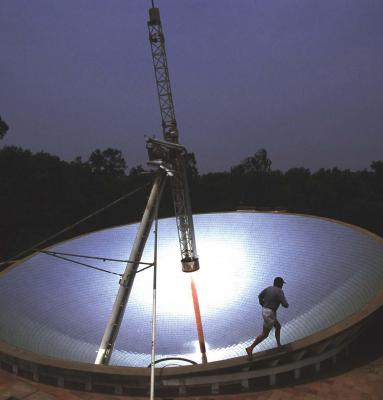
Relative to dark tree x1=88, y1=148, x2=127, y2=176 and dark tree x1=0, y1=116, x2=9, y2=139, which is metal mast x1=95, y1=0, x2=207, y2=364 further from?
dark tree x1=88, y1=148, x2=127, y2=176

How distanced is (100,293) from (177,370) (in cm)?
679

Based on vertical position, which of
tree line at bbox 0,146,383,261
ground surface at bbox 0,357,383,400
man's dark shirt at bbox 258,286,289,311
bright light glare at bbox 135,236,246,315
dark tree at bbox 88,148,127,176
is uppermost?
dark tree at bbox 88,148,127,176

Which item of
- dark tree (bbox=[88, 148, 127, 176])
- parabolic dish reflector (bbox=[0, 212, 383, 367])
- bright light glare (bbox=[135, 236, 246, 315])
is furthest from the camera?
dark tree (bbox=[88, 148, 127, 176])

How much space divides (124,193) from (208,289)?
2560 cm

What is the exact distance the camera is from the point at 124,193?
1411 inches

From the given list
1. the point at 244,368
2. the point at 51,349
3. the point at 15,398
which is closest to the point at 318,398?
the point at 244,368

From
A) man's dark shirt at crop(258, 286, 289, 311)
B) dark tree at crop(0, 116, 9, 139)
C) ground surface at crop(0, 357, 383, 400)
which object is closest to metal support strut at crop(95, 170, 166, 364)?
ground surface at crop(0, 357, 383, 400)

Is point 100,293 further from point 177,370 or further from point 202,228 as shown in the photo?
point 177,370

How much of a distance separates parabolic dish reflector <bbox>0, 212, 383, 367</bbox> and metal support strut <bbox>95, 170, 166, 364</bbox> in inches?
42.5

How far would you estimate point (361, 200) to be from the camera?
40.2 m

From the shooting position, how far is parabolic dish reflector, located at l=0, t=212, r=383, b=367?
8641 millimetres

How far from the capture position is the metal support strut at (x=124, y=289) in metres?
8.05

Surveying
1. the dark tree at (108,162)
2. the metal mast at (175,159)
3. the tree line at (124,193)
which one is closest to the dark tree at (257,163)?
the tree line at (124,193)

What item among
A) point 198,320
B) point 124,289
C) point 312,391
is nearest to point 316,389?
point 312,391
